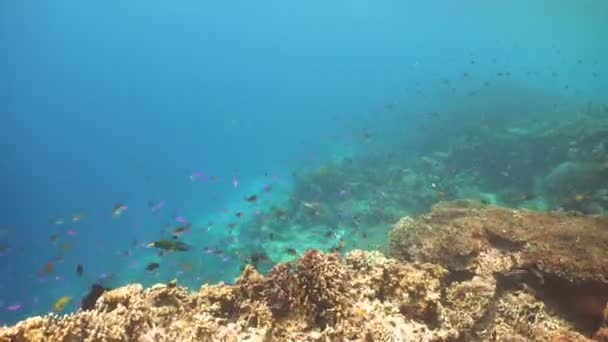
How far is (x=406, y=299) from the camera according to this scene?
17.9ft

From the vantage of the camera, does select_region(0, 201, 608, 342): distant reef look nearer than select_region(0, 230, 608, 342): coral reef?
No

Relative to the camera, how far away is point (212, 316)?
15.3 feet

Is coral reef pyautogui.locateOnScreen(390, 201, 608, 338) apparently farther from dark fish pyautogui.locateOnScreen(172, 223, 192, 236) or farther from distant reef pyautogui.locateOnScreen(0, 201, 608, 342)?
dark fish pyautogui.locateOnScreen(172, 223, 192, 236)

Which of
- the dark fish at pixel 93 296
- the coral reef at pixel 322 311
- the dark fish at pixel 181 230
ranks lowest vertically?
the coral reef at pixel 322 311

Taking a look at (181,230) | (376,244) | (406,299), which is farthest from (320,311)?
(376,244)

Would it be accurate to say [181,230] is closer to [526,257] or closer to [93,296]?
[93,296]

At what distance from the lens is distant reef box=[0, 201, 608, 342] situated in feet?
14.1

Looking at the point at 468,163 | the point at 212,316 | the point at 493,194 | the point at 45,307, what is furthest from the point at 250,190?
the point at 212,316

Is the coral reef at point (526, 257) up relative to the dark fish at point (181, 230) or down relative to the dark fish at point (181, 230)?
down

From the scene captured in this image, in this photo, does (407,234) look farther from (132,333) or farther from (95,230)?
(95,230)

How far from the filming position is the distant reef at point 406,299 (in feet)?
14.1

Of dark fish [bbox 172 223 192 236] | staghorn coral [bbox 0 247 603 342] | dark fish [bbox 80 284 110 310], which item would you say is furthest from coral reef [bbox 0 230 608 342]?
dark fish [bbox 172 223 192 236]

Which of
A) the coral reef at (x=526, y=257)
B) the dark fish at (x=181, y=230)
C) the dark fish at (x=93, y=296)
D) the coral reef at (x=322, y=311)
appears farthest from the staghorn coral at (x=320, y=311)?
the dark fish at (x=181, y=230)

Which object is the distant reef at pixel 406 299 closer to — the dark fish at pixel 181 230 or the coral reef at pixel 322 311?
the coral reef at pixel 322 311
